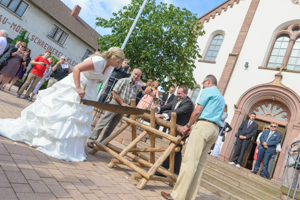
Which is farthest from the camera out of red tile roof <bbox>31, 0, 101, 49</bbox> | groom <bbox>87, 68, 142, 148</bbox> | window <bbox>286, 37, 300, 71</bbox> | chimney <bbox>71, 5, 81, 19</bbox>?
chimney <bbox>71, 5, 81, 19</bbox>

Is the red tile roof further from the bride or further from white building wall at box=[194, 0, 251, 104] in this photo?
the bride

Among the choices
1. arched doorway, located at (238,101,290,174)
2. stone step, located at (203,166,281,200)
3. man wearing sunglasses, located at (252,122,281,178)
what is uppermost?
arched doorway, located at (238,101,290,174)

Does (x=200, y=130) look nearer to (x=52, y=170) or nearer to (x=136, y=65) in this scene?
(x=52, y=170)

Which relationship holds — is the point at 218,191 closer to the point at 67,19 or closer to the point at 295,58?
the point at 295,58

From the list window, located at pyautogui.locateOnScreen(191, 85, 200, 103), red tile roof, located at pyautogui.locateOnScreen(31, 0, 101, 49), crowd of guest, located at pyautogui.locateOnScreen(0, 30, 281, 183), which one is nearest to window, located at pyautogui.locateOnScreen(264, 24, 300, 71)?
window, located at pyautogui.locateOnScreen(191, 85, 200, 103)

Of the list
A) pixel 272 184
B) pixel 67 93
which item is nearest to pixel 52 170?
pixel 67 93

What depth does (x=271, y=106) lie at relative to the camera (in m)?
12.6

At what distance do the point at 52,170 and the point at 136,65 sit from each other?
10.0m

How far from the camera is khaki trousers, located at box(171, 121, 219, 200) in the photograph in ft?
10.8

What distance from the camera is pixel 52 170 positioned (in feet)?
9.34

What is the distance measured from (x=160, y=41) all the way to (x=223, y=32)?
6.13m

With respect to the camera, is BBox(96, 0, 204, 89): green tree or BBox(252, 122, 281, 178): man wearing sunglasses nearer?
BBox(252, 122, 281, 178): man wearing sunglasses

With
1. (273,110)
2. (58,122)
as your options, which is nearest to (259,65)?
(273,110)

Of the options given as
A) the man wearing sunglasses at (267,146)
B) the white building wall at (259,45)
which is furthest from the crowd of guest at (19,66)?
the white building wall at (259,45)
